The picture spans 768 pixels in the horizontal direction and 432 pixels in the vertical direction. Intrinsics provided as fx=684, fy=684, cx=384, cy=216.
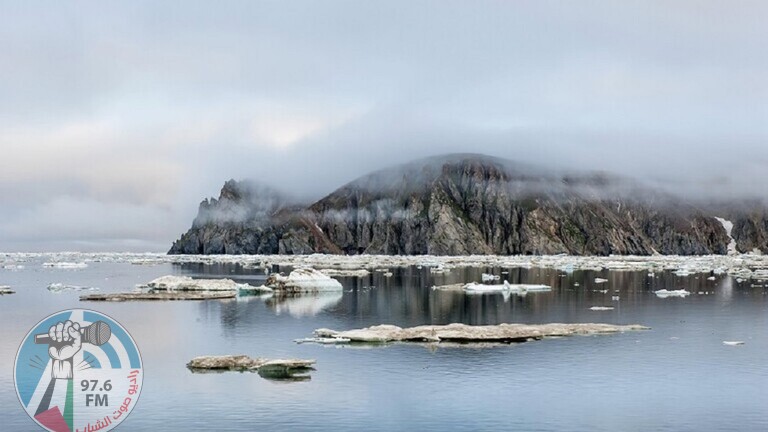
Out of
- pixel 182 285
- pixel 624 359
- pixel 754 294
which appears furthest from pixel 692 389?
pixel 182 285

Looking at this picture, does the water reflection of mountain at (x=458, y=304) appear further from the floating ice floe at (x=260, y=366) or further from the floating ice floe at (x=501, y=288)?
the floating ice floe at (x=260, y=366)

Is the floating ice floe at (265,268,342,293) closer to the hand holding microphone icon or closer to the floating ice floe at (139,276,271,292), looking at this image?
the floating ice floe at (139,276,271,292)

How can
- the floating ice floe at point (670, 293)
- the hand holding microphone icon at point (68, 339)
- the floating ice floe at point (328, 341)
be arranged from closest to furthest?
1. the hand holding microphone icon at point (68, 339)
2. the floating ice floe at point (328, 341)
3. the floating ice floe at point (670, 293)

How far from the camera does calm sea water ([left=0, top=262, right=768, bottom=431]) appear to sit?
30.2m

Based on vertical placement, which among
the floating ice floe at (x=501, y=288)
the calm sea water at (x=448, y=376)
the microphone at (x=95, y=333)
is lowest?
the calm sea water at (x=448, y=376)

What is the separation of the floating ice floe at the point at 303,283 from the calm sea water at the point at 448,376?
1626cm

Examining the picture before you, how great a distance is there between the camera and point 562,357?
43.1 m

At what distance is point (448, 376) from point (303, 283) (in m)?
50.7

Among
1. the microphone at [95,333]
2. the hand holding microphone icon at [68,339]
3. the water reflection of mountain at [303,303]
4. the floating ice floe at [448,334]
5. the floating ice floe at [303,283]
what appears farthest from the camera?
the floating ice floe at [303,283]

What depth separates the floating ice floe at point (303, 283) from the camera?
86.8 meters

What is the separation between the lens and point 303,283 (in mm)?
86625

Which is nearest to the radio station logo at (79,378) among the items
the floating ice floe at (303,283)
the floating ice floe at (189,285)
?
the floating ice floe at (303,283)

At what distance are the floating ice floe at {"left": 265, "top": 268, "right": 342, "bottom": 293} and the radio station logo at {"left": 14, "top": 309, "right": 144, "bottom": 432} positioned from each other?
4385cm

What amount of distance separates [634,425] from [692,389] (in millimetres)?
8269
